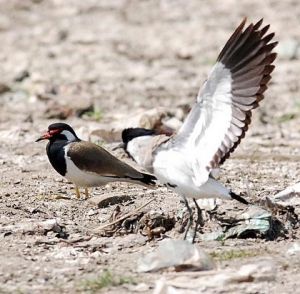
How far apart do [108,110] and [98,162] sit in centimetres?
452

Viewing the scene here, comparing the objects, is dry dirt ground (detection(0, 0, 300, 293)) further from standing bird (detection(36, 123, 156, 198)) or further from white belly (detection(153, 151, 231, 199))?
white belly (detection(153, 151, 231, 199))

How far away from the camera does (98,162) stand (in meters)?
8.62

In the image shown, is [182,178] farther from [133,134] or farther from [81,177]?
[81,177]

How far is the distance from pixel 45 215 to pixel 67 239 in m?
0.60

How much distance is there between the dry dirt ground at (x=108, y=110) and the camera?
6664mm

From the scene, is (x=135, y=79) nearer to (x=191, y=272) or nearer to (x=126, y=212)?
(x=126, y=212)

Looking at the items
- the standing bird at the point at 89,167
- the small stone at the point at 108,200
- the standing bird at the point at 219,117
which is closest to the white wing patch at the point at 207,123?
the standing bird at the point at 219,117

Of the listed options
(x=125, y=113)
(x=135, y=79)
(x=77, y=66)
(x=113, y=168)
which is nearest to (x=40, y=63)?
(x=77, y=66)

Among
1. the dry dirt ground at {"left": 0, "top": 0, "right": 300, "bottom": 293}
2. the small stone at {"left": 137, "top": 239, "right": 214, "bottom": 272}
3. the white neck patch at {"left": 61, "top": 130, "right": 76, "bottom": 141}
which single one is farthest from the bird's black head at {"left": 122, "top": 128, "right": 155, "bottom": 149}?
the white neck patch at {"left": 61, "top": 130, "right": 76, "bottom": 141}

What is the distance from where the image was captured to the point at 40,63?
1580 cm

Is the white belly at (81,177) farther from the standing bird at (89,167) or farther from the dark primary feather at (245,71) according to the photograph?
the dark primary feather at (245,71)

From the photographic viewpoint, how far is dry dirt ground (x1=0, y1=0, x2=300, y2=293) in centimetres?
666

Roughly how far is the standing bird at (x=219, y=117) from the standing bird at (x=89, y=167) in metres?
1.34

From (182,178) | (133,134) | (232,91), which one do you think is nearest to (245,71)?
(232,91)
